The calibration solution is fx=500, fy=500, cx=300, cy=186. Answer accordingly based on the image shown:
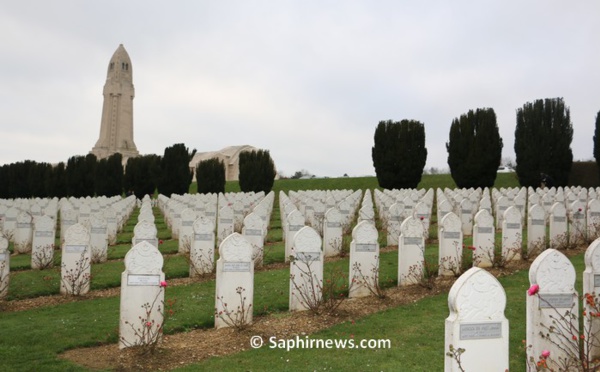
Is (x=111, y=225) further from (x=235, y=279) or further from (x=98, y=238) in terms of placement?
(x=235, y=279)

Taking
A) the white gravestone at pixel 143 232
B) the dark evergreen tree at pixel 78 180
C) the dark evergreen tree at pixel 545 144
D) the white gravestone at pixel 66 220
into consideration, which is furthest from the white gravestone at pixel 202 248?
the dark evergreen tree at pixel 78 180

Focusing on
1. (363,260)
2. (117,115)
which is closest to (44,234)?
(363,260)

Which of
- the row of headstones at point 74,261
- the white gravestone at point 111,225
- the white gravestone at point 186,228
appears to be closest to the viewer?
the row of headstones at point 74,261

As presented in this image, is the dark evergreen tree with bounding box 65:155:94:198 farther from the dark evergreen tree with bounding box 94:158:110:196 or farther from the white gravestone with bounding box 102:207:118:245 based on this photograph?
the white gravestone with bounding box 102:207:118:245

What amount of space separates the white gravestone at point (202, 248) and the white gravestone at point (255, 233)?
66cm

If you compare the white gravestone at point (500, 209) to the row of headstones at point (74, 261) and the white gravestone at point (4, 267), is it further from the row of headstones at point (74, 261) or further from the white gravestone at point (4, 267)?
the white gravestone at point (4, 267)

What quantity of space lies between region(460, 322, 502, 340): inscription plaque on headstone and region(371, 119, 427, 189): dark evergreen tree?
24865 mm

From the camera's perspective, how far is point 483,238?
8781mm

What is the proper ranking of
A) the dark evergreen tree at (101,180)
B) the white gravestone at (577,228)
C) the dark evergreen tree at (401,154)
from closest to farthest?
1. the white gravestone at (577,228)
2. the dark evergreen tree at (401,154)
3. the dark evergreen tree at (101,180)

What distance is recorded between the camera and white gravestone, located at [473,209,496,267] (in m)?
8.73

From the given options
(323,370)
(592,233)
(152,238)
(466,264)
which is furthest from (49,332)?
(592,233)

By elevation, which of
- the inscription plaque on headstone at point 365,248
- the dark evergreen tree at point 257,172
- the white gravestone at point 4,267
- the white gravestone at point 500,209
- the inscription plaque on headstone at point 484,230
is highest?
the dark evergreen tree at point 257,172

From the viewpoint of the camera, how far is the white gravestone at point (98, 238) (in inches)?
425

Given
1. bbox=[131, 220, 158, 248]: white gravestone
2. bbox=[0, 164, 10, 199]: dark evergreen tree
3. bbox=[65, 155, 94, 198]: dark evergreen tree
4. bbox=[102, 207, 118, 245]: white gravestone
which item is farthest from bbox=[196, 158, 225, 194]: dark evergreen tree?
bbox=[131, 220, 158, 248]: white gravestone
